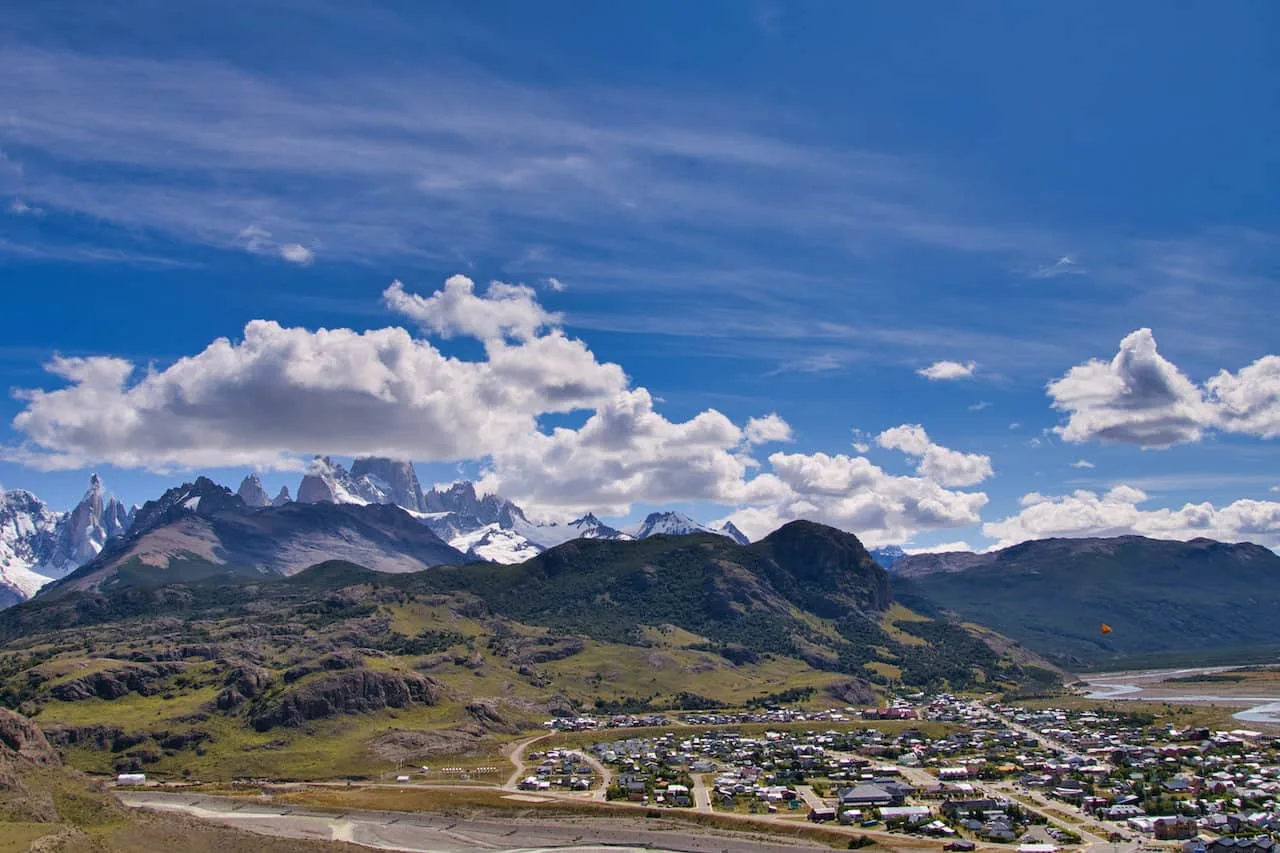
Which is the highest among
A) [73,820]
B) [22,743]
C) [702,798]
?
[22,743]

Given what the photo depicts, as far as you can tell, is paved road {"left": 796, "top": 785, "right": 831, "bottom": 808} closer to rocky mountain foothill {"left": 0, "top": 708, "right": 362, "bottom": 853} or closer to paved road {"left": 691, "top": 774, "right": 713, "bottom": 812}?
paved road {"left": 691, "top": 774, "right": 713, "bottom": 812}

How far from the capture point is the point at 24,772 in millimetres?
147625

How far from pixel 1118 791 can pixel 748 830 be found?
65.3 meters

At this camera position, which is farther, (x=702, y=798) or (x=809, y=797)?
(x=702, y=798)

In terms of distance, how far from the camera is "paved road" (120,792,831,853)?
5984 inches

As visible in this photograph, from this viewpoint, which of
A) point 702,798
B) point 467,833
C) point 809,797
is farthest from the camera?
point 702,798

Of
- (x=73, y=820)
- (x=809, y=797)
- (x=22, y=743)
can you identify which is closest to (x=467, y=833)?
(x=73, y=820)

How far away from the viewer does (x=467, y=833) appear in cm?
16812

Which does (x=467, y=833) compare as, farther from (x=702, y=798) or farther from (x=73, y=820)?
(x=73, y=820)

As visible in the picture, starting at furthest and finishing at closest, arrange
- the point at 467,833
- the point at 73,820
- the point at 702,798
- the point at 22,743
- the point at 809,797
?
the point at 702,798, the point at 809,797, the point at 467,833, the point at 22,743, the point at 73,820

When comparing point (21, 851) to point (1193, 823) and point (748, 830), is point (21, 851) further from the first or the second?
point (1193, 823)

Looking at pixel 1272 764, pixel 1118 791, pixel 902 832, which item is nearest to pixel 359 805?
pixel 902 832

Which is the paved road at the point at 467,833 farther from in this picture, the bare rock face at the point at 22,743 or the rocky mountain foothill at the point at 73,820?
the bare rock face at the point at 22,743

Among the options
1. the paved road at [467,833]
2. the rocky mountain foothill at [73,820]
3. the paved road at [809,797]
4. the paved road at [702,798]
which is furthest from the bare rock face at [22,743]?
the paved road at [809,797]
